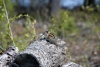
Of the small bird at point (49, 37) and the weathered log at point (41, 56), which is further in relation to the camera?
the small bird at point (49, 37)

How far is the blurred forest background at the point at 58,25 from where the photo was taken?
3.99 metres

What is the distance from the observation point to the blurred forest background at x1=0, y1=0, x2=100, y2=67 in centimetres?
399

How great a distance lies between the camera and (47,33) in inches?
114

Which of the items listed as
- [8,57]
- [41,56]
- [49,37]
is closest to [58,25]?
[49,37]

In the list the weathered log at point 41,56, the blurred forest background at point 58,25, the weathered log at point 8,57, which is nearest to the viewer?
the weathered log at point 41,56

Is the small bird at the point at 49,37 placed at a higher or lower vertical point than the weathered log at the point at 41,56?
higher

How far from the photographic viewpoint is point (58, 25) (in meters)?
5.31

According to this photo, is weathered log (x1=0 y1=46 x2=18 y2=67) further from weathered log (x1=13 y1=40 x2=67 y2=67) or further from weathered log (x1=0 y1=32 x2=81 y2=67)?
weathered log (x1=13 y1=40 x2=67 y2=67)

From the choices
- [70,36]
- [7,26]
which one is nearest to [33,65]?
[7,26]

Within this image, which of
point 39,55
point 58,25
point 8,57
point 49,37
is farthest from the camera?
point 58,25

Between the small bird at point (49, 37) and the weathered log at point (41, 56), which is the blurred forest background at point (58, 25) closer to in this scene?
the small bird at point (49, 37)

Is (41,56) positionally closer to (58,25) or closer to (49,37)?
(49,37)

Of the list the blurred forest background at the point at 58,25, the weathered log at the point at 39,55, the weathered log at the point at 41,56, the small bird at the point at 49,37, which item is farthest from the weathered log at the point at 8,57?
the blurred forest background at the point at 58,25

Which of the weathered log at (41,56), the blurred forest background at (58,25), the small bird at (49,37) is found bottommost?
the weathered log at (41,56)
